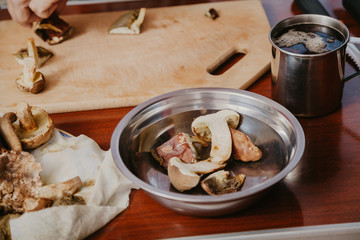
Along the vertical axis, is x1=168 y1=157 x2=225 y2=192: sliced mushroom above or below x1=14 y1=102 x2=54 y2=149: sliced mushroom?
above

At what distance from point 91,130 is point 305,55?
1.72 feet

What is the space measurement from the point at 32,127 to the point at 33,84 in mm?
198

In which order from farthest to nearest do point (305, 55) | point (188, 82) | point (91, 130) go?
point (188, 82), point (91, 130), point (305, 55)

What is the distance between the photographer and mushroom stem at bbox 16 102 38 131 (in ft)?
3.18

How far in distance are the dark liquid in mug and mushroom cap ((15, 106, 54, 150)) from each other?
0.56 m

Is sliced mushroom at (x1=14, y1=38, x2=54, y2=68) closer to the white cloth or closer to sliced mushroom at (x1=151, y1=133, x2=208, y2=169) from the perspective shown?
the white cloth

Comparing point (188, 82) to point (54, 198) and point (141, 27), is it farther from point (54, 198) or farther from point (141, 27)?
point (54, 198)

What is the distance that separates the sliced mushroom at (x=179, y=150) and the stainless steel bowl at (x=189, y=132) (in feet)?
0.06

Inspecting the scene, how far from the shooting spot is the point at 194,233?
0.80m

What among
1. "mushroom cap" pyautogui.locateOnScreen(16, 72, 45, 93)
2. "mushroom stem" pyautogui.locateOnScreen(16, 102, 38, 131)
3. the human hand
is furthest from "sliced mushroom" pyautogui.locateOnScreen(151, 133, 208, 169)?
the human hand

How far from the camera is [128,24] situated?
140 centimetres

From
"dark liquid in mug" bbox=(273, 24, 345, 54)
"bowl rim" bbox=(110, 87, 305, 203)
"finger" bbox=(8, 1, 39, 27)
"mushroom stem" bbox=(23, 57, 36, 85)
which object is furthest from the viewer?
"finger" bbox=(8, 1, 39, 27)

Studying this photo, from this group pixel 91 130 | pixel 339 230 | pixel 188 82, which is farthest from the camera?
pixel 188 82

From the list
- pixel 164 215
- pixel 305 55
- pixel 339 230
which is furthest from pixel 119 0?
pixel 339 230
